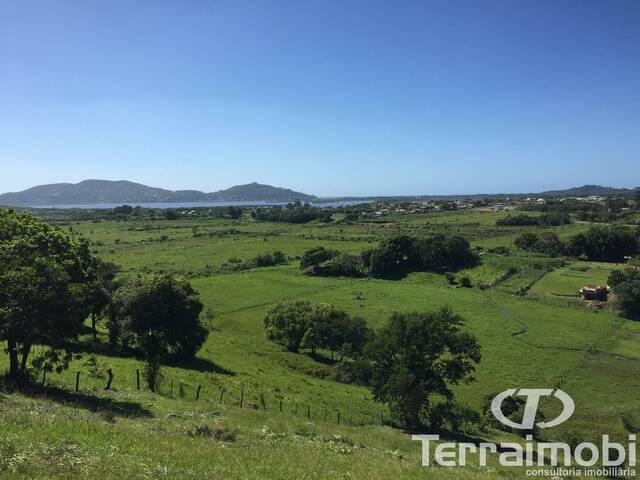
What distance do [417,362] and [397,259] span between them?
77.0 meters

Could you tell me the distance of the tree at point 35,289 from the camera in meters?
19.7

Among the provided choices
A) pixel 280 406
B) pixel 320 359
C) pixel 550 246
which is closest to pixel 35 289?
pixel 280 406

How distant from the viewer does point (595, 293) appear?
7706 centimetres

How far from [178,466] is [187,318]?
2862 cm

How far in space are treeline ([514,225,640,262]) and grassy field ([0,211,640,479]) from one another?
9.63 meters

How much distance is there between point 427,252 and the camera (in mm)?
106250

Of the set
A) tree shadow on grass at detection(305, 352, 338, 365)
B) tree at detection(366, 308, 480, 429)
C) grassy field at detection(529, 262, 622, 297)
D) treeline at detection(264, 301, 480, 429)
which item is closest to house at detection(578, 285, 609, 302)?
grassy field at detection(529, 262, 622, 297)

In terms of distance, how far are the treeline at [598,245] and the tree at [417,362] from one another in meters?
99.5

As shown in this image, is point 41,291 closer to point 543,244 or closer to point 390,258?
point 390,258

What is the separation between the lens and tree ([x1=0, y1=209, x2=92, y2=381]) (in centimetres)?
1970

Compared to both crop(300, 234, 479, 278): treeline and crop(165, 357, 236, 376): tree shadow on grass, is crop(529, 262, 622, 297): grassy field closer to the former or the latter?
crop(300, 234, 479, 278): treeline

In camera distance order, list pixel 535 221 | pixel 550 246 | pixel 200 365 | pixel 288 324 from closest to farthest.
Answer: pixel 200 365, pixel 288 324, pixel 550 246, pixel 535 221

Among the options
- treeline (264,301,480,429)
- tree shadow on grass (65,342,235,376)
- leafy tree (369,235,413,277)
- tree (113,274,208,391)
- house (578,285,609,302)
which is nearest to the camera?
treeline (264,301,480,429)

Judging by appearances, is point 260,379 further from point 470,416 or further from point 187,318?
point 470,416
